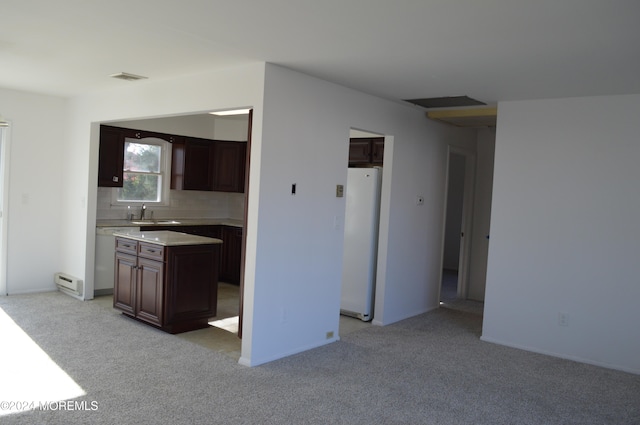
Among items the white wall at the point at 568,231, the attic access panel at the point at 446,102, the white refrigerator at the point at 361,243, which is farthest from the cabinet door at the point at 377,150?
the white wall at the point at 568,231

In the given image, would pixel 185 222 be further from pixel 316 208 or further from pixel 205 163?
pixel 316 208

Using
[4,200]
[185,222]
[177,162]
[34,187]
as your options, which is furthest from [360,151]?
[4,200]

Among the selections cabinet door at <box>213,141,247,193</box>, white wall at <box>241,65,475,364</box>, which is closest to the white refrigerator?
white wall at <box>241,65,475,364</box>

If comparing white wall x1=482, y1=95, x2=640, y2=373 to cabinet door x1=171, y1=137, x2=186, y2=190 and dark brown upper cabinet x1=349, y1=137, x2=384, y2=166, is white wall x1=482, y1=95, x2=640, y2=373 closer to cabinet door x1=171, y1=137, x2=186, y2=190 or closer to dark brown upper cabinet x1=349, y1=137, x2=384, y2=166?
dark brown upper cabinet x1=349, y1=137, x2=384, y2=166

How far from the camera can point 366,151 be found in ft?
20.3

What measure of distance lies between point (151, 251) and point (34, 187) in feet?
7.94

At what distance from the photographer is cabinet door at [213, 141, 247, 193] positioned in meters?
7.50

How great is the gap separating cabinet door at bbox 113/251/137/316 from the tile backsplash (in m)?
1.62

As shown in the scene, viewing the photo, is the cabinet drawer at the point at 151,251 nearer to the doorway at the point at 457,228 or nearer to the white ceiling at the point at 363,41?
the white ceiling at the point at 363,41

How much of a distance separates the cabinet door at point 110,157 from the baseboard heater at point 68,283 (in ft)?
3.89

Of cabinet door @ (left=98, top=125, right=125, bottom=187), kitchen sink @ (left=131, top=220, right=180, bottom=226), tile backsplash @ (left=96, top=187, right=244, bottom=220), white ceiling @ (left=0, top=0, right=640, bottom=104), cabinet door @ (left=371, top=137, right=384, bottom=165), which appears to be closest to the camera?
white ceiling @ (left=0, top=0, right=640, bottom=104)

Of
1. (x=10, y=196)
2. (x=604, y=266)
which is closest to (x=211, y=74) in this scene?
(x=10, y=196)

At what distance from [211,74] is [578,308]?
12.7 ft

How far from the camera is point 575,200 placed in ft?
15.6
